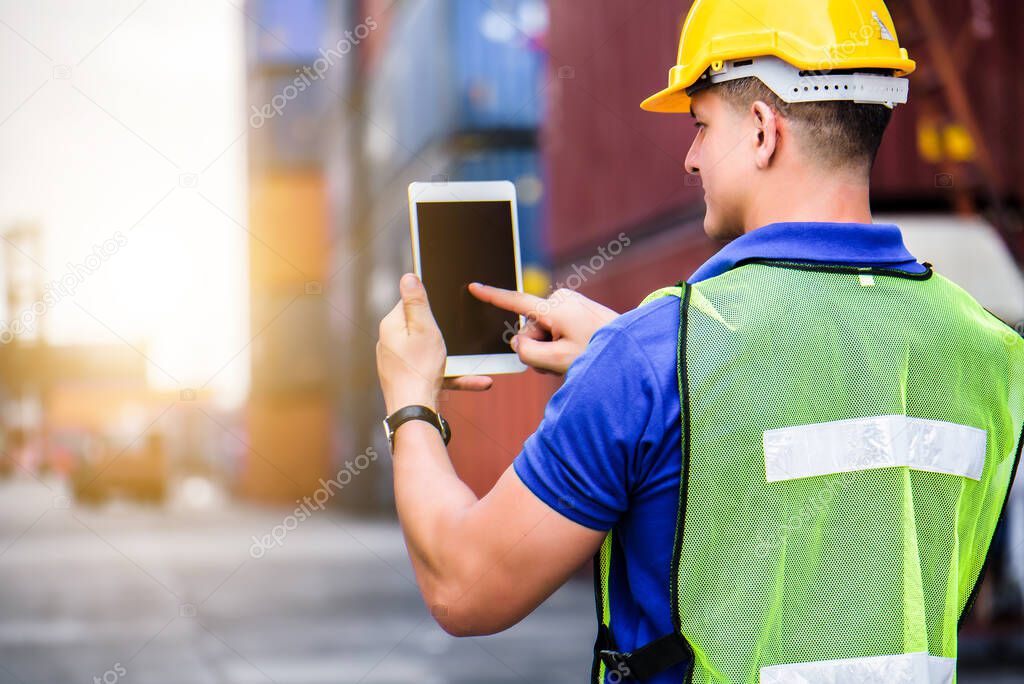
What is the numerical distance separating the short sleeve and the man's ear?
1.19 feet

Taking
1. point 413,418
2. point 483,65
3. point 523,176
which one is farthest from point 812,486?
point 483,65

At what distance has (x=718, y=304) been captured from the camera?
1632mm

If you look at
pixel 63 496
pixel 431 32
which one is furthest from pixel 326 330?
pixel 431 32

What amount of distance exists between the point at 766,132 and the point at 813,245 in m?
0.17

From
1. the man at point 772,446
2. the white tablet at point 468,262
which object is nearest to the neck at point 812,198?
the man at point 772,446

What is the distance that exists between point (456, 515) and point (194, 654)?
30.0 ft

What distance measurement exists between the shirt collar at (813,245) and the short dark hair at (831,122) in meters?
0.10

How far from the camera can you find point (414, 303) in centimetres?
197

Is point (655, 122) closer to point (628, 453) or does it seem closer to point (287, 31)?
point (628, 453)

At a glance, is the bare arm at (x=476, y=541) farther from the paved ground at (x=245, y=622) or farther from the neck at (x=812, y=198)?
the paved ground at (x=245, y=622)

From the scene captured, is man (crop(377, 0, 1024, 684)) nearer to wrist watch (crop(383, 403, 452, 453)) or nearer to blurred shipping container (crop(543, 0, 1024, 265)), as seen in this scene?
wrist watch (crop(383, 403, 452, 453))

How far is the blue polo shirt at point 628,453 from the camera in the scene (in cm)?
157

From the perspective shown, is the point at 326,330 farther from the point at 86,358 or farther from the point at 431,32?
the point at 86,358

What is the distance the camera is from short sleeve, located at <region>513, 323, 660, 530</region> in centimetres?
157
